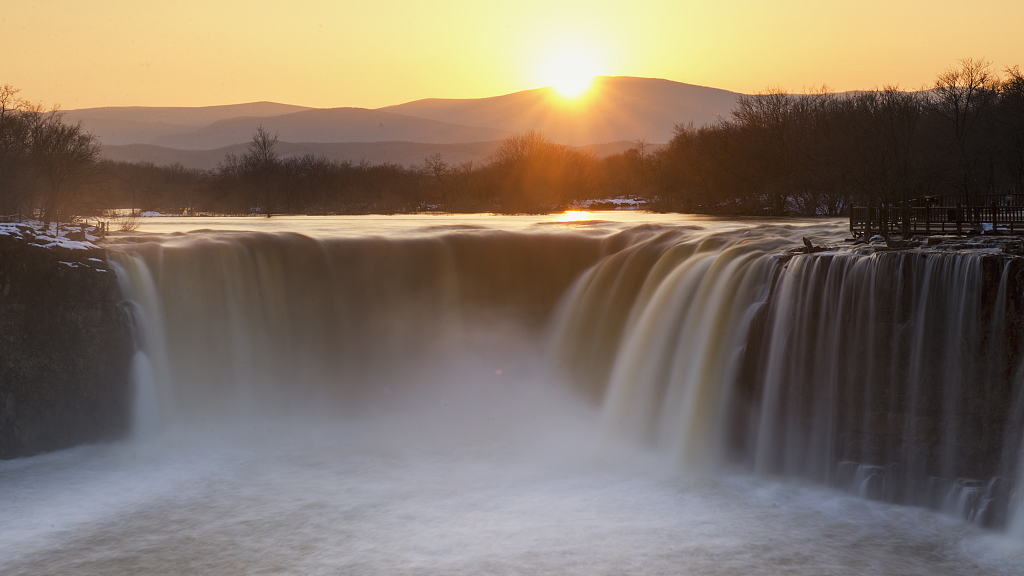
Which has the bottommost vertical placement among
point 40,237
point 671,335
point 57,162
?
point 671,335

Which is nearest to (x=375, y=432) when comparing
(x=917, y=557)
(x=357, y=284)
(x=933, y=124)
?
(x=357, y=284)

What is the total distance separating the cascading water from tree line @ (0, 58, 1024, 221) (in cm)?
2009

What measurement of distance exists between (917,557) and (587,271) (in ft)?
43.5

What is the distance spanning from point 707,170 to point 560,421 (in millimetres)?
48612

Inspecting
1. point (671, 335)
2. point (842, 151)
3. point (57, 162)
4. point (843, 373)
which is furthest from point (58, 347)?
point (842, 151)

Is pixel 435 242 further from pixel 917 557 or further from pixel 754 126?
pixel 754 126

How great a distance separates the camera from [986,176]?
59656 millimetres

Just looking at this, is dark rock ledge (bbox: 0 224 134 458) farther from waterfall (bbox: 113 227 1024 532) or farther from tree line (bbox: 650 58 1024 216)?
tree line (bbox: 650 58 1024 216)

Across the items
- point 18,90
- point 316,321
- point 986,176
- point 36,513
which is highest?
point 18,90

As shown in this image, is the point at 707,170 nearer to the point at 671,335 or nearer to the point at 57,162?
the point at 57,162

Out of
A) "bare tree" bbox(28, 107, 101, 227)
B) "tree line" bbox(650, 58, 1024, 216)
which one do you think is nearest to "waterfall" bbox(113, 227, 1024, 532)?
"bare tree" bbox(28, 107, 101, 227)

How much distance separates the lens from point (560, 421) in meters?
18.6

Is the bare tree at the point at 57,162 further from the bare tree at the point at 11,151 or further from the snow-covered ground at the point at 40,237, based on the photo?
the snow-covered ground at the point at 40,237

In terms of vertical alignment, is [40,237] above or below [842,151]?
below
